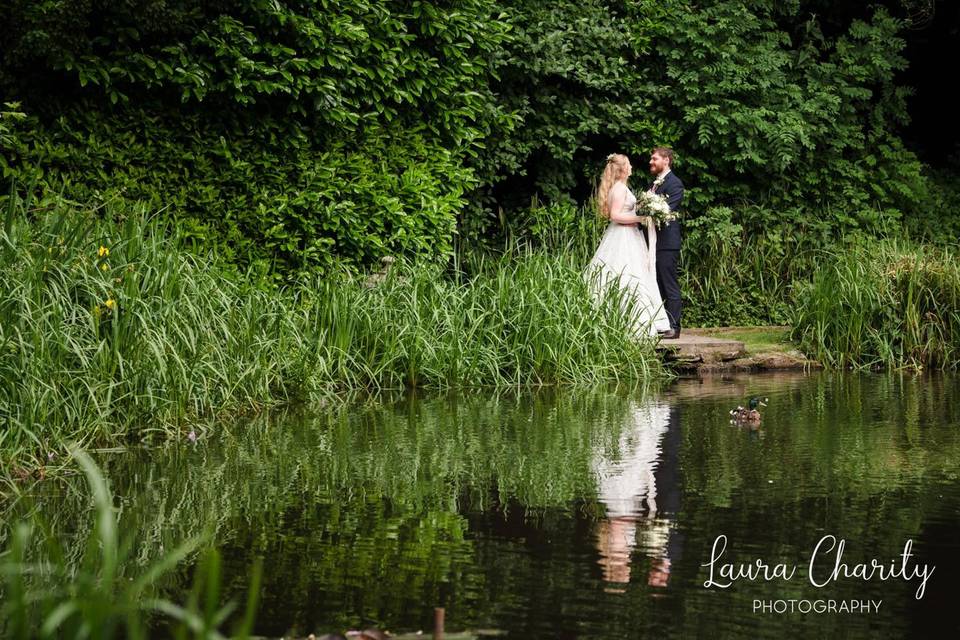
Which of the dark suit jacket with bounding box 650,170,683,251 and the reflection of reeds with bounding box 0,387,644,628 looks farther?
the dark suit jacket with bounding box 650,170,683,251

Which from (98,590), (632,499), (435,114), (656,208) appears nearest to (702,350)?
(656,208)

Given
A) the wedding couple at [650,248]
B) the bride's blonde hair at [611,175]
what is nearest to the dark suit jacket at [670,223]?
the wedding couple at [650,248]

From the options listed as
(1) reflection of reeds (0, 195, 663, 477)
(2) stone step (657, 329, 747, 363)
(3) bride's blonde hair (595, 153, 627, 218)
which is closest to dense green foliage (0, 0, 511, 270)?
(1) reflection of reeds (0, 195, 663, 477)

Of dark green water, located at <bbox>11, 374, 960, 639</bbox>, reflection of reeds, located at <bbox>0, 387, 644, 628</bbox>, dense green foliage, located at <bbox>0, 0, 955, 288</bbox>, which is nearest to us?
dark green water, located at <bbox>11, 374, 960, 639</bbox>

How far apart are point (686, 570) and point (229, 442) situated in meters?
3.77

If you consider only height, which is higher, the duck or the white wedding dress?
the white wedding dress

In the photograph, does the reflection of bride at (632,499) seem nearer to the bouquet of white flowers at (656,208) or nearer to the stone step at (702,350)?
the stone step at (702,350)

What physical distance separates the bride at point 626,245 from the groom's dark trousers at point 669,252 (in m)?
0.08

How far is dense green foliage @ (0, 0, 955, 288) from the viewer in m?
10.3

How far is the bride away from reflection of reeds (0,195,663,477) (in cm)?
45

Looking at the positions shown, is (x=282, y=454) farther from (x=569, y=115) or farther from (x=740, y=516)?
(x=569, y=115)

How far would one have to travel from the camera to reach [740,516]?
16.7 ft

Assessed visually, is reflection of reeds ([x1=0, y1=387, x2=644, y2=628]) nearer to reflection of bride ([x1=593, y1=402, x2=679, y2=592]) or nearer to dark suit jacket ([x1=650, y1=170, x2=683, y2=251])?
reflection of bride ([x1=593, y1=402, x2=679, y2=592])

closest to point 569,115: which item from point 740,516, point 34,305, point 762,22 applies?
point 762,22
